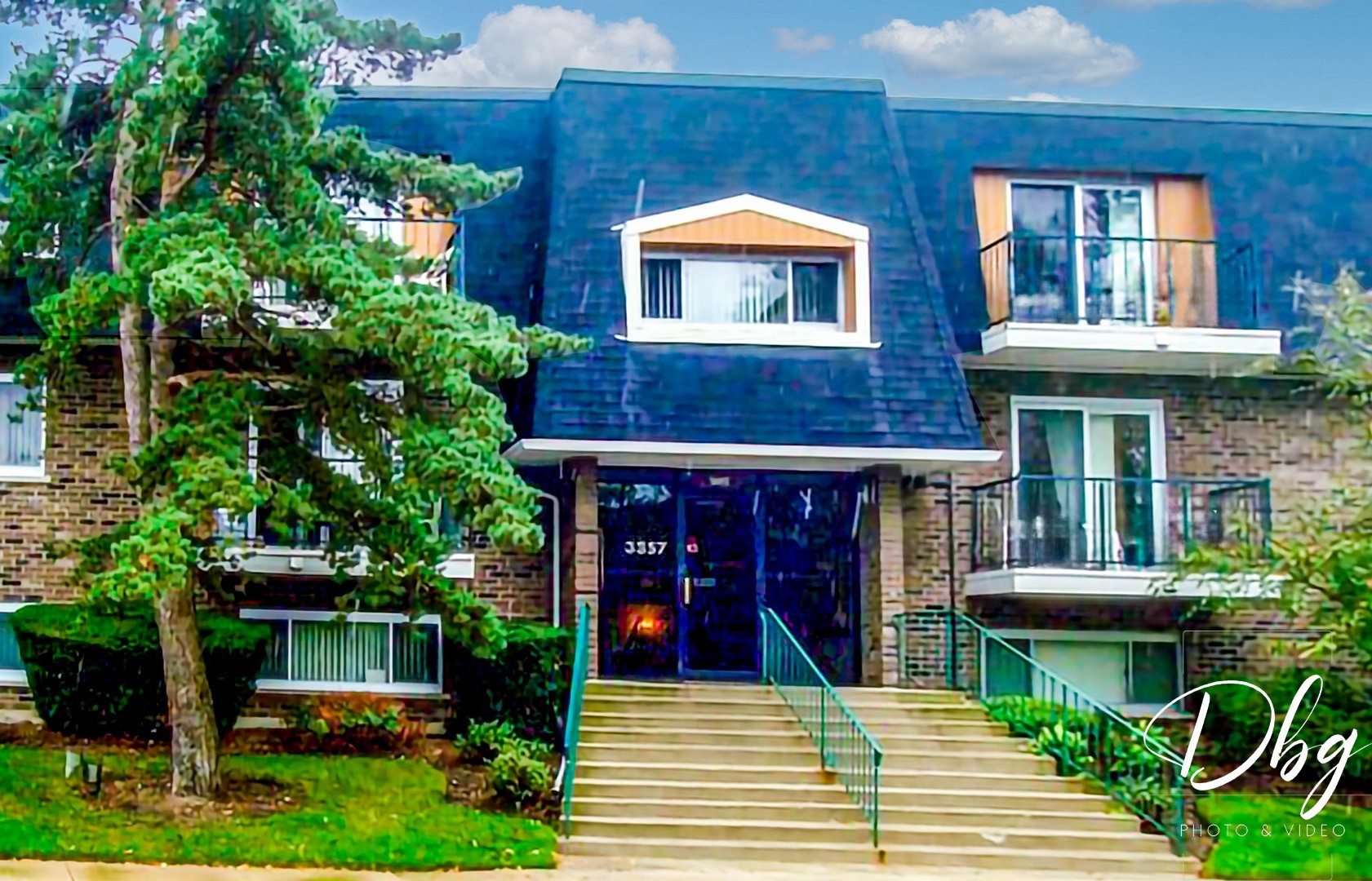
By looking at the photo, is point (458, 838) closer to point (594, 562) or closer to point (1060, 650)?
point (594, 562)

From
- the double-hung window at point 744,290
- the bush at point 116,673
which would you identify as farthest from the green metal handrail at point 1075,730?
the bush at point 116,673

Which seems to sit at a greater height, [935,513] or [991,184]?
[991,184]

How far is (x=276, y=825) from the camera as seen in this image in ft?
44.2

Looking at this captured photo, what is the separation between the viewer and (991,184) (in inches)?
800

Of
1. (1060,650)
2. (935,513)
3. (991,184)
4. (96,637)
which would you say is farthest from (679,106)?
(96,637)

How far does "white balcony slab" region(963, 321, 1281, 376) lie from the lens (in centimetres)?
1866

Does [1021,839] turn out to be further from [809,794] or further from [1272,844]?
[1272,844]

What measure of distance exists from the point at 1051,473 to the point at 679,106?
5677 millimetres

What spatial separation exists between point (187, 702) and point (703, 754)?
172 inches

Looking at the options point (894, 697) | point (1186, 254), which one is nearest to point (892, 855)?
point (894, 697)

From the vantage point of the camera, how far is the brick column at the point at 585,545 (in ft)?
58.6

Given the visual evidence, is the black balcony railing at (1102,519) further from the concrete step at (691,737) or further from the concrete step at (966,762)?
the concrete step at (691,737)

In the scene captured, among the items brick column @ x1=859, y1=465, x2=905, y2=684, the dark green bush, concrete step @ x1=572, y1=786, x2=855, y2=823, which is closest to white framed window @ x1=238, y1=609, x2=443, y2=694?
the dark green bush

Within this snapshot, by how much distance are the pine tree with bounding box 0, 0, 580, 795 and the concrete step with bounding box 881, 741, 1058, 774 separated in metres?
3.88
